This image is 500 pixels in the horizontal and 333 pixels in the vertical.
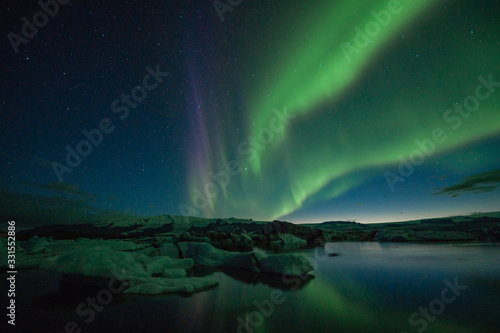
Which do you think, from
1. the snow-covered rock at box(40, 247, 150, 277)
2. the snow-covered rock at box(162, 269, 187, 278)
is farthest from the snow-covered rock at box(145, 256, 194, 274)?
the snow-covered rock at box(40, 247, 150, 277)

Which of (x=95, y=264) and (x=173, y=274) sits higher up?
(x=95, y=264)

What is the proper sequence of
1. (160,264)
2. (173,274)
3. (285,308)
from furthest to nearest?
(160,264) < (173,274) < (285,308)

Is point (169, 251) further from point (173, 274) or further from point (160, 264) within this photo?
point (173, 274)

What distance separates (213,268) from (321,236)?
37.1 metres

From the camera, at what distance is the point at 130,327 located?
563 centimetres

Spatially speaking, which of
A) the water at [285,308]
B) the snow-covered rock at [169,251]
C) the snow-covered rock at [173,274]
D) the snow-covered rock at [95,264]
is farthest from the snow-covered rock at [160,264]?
the snow-covered rock at [169,251]

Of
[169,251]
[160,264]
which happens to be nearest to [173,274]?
[160,264]

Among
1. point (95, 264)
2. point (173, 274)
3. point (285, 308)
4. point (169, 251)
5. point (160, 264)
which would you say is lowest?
point (285, 308)

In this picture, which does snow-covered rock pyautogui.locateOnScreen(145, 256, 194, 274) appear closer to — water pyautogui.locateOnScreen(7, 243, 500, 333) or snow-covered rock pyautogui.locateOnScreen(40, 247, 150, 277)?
snow-covered rock pyautogui.locateOnScreen(40, 247, 150, 277)

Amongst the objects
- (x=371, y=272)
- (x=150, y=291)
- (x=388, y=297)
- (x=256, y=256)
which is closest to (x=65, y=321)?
(x=150, y=291)

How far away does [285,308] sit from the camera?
7.12 m

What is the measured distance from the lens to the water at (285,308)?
18.8ft

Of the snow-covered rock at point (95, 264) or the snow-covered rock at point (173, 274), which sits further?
the snow-covered rock at point (173, 274)

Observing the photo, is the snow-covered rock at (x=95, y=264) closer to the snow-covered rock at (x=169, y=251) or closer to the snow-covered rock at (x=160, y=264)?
the snow-covered rock at (x=160, y=264)
